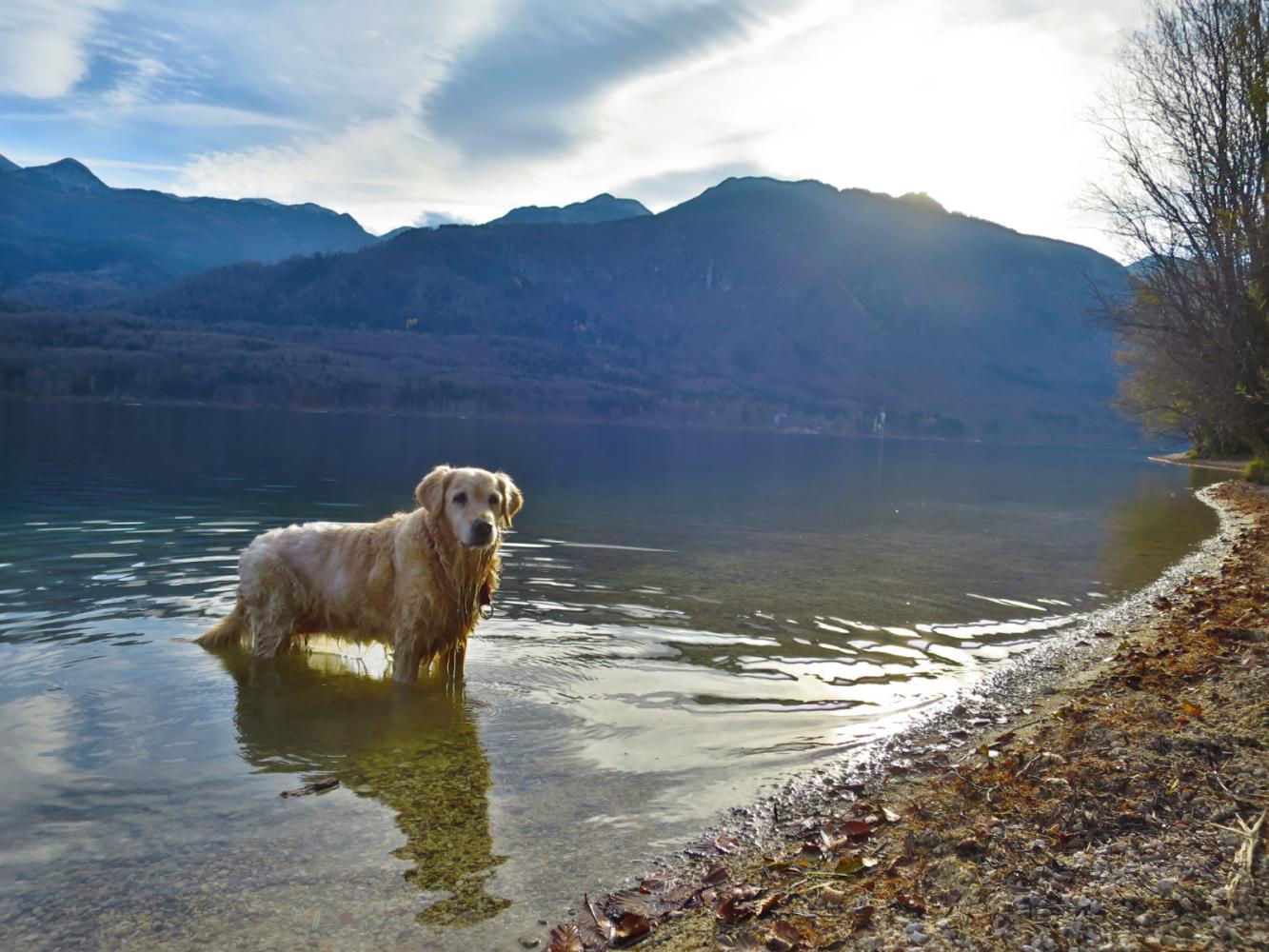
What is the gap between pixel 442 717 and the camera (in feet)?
27.2

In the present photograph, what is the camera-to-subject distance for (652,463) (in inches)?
2483

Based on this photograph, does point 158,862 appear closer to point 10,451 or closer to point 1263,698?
point 1263,698

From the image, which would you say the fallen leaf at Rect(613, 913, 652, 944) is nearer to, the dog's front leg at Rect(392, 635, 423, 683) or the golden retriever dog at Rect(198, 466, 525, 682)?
the golden retriever dog at Rect(198, 466, 525, 682)

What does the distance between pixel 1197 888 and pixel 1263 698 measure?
11.5 ft

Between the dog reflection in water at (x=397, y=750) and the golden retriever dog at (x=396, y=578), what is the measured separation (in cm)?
42

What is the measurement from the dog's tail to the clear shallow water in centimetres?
31

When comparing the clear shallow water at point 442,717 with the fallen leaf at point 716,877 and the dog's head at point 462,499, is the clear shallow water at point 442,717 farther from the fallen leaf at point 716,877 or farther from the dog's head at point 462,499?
the dog's head at point 462,499

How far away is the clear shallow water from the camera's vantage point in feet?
16.3

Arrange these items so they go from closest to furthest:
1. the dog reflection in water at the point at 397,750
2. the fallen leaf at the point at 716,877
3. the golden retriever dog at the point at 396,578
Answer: the fallen leaf at the point at 716,877 < the dog reflection in water at the point at 397,750 < the golden retriever dog at the point at 396,578

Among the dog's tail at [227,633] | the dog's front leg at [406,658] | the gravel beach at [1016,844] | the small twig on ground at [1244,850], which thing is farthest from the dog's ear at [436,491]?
the small twig on ground at [1244,850]

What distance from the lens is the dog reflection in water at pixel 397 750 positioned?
5.26 meters

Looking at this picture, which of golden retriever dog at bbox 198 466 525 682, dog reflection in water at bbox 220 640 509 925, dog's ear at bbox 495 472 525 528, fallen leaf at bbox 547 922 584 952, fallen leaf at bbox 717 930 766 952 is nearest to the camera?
fallen leaf at bbox 717 930 766 952

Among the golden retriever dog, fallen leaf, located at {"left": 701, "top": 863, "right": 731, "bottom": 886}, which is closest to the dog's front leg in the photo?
the golden retriever dog

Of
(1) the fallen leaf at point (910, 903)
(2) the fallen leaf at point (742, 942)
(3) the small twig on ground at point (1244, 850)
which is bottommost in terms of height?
(2) the fallen leaf at point (742, 942)
